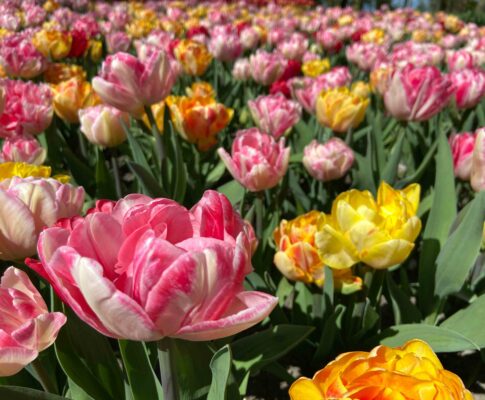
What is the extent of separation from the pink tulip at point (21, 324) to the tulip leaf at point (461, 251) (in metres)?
0.88

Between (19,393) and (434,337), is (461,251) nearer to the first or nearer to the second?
(434,337)

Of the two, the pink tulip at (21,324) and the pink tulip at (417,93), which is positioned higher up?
the pink tulip at (21,324)

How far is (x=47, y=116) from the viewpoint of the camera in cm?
168

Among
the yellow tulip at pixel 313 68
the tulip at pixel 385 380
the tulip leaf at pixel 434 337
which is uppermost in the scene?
the tulip at pixel 385 380

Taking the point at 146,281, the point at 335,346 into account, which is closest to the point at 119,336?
the point at 146,281

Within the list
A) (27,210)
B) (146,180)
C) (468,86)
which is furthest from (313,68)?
(27,210)

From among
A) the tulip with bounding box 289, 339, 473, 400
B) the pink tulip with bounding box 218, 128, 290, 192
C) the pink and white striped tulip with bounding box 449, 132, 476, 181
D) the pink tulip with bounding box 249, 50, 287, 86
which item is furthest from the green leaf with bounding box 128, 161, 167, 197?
the pink tulip with bounding box 249, 50, 287, 86

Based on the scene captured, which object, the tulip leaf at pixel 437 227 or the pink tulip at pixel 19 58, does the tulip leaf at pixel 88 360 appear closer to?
the tulip leaf at pixel 437 227

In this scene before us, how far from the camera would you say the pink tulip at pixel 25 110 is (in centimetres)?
161

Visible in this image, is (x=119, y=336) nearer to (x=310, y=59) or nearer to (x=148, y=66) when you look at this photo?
(x=148, y=66)

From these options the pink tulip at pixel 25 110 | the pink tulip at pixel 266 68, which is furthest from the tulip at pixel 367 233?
the pink tulip at pixel 266 68

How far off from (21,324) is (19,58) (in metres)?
1.82

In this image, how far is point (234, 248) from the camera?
0.56m

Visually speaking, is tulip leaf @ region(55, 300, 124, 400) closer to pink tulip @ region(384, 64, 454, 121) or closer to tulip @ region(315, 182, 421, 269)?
tulip @ region(315, 182, 421, 269)
